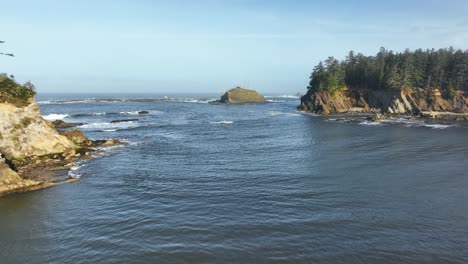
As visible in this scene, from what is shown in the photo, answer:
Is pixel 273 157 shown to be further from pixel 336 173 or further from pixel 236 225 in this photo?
pixel 236 225

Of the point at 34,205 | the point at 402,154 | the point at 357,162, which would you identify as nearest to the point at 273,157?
the point at 357,162

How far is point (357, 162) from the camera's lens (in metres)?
49.4

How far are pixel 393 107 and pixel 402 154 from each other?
7746cm

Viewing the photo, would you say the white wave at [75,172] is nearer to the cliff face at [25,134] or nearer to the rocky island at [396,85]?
the cliff face at [25,134]

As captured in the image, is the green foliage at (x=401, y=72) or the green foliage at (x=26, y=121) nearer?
the green foliage at (x=26, y=121)

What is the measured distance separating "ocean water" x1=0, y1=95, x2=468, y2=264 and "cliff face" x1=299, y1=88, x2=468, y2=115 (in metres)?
71.1

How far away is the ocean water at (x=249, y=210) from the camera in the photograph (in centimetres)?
2392

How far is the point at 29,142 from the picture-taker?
162ft

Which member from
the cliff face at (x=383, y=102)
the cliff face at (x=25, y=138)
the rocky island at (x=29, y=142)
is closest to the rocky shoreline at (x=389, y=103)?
the cliff face at (x=383, y=102)

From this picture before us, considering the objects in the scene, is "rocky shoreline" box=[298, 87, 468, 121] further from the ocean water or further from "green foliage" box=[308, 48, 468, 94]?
the ocean water

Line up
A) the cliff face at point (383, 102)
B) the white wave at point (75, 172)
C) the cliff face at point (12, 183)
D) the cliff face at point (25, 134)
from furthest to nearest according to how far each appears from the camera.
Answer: the cliff face at point (383, 102) → the cliff face at point (25, 134) → the white wave at point (75, 172) → the cliff face at point (12, 183)

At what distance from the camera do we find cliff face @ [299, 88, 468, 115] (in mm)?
120688

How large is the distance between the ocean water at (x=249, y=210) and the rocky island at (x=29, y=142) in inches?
153

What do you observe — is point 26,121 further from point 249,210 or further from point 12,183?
point 249,210
